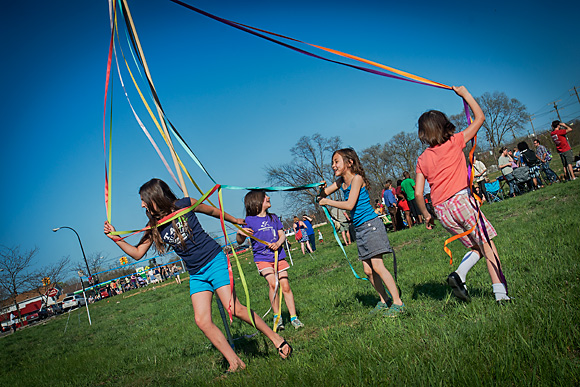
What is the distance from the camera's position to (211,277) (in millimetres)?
3734

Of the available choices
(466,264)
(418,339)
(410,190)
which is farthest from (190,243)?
(410,190)

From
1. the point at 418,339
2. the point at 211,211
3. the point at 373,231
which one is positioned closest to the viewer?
the point at 418,339

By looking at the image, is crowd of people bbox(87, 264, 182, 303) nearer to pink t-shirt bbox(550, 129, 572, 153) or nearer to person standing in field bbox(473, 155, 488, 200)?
person standing in field bbox(473, 155, 488, 200)

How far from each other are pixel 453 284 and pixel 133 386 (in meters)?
4.04

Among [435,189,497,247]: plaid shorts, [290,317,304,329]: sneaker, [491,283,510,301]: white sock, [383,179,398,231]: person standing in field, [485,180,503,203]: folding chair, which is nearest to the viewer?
[491,283,510,301]: white sock

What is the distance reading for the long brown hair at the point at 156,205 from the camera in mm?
3746

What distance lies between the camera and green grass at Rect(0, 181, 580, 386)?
238cm

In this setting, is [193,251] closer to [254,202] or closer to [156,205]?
[156,205]

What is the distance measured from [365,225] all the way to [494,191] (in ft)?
45.7

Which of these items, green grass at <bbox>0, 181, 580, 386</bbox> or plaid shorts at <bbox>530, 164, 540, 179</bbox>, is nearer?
green grass at <bbox>0, 181, 580, 386</bbox>

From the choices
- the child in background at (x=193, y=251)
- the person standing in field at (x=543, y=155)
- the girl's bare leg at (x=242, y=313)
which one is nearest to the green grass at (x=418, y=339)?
the girl's bare leg at (x=242, y=313)

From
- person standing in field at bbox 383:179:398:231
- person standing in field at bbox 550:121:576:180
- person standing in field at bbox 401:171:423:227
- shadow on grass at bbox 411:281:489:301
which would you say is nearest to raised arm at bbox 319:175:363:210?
shadow on grass at bbox 411:281:489:301

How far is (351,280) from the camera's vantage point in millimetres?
7246

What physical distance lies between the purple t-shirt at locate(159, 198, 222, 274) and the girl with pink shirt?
2275 mm
